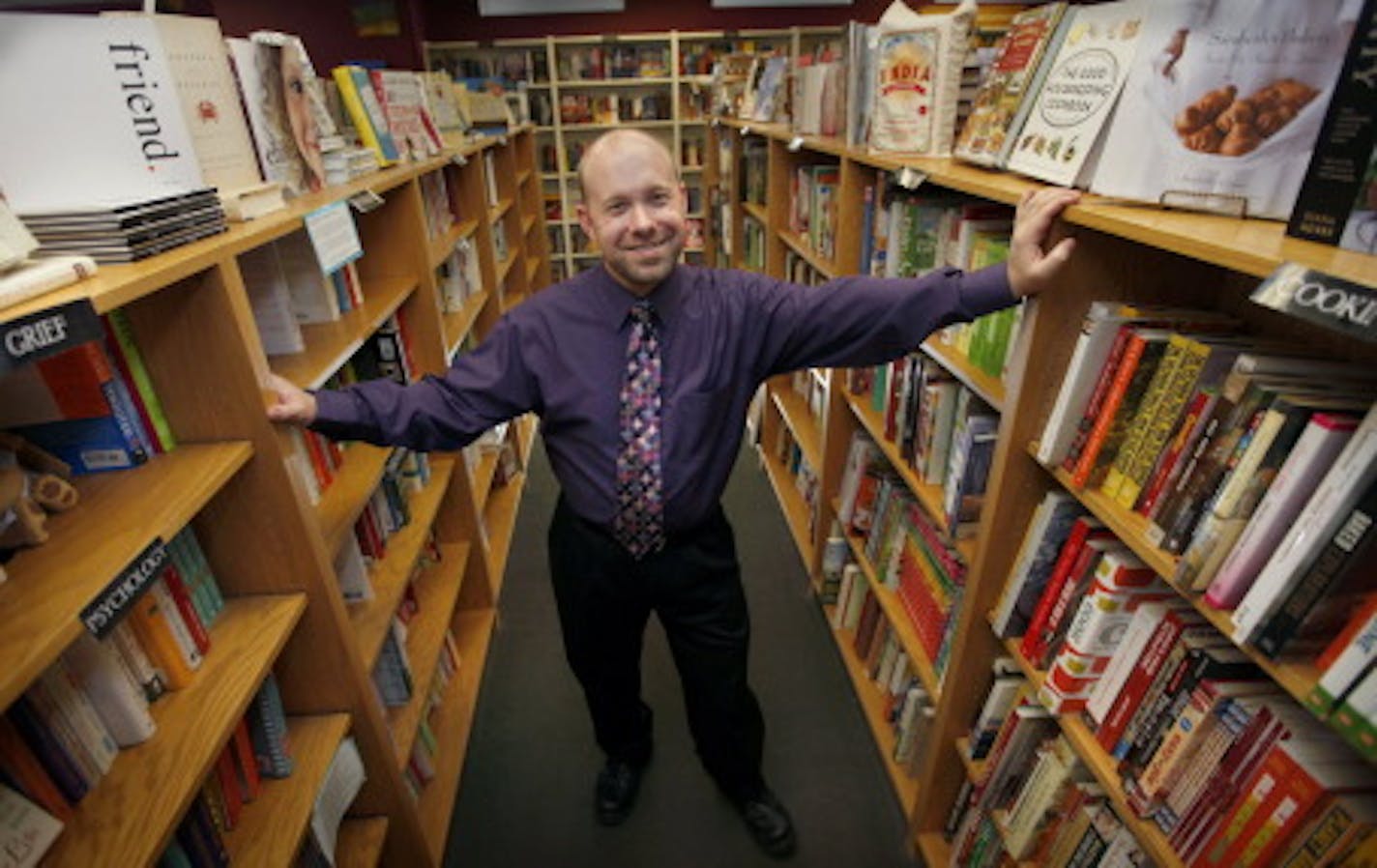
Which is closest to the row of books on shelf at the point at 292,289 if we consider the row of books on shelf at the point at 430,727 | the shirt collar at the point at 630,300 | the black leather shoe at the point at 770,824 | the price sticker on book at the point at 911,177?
the shirt collar at the point at 630,300

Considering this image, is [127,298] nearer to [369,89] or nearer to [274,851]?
[274,851]

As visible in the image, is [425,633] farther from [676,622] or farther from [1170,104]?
[1170,104]

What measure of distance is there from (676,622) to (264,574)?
822mm

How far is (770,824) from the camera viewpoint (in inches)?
71.6

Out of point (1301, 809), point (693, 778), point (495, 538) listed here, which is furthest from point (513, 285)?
point (1301, 809)

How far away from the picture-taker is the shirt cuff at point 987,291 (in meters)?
1.11

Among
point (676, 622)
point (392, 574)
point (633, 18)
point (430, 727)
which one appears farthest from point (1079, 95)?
point (633, 18)

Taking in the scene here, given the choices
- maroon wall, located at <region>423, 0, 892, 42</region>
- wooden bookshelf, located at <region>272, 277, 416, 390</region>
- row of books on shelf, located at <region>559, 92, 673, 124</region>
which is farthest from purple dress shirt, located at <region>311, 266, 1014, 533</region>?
maroon wall, located at <region>423, 0, 892, 42</region>

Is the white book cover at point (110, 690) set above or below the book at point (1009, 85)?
below

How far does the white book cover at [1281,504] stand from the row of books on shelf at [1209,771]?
0.15 metres

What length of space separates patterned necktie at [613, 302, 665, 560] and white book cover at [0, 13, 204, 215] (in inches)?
30.8

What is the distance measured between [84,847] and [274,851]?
0.36m

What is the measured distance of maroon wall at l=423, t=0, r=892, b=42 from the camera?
6.06 m

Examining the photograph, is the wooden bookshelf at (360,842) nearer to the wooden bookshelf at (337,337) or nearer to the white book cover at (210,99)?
the wooden bookshelf at (337,337)
